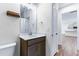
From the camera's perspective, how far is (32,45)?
0.93 m

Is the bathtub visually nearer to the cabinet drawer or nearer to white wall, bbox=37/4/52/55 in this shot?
the cabinet drawer

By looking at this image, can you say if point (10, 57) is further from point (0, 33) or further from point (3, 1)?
point (3, 1)

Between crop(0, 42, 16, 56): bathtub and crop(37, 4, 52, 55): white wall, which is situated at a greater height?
crop(37, 4, 52, 55): white wall

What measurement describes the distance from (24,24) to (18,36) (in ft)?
0.43

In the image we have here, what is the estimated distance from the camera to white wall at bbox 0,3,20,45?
0.84m

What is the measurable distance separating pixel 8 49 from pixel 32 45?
0.23m

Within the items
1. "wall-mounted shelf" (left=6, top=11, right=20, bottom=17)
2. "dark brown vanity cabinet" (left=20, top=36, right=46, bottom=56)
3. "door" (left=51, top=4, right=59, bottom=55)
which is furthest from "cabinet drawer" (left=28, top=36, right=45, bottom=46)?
"wall-mounted shelf" (left=6, top=11, right=20, bottom=17)

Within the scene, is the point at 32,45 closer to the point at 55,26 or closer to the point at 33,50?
the point at 33,50

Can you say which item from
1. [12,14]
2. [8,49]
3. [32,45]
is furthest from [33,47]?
[12,14]

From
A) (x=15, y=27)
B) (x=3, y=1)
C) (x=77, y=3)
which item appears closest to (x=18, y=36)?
(x=15, y=27)

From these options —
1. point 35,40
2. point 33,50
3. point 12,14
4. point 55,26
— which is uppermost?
point 12,14

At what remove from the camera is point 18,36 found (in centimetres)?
91

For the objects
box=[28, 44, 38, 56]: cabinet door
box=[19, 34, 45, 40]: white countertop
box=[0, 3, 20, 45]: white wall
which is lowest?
box=[28, 44, 38, 56]: cabinet door

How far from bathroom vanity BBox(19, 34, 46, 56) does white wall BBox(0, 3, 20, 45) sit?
0.08m
